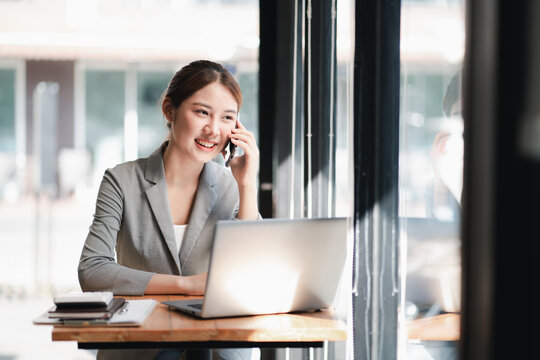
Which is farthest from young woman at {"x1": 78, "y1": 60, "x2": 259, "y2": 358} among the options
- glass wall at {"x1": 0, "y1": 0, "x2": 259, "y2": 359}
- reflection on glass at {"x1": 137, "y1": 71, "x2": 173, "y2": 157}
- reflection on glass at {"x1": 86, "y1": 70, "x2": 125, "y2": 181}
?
reflection on glass at {"x1": 86, "y1": 70, "x2": 125, "y2": 181}

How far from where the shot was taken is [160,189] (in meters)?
2.18

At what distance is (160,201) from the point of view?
7.10 ft

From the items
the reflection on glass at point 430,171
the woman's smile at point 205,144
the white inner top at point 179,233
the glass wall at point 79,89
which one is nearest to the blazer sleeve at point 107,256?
the white inner top at point 179,233

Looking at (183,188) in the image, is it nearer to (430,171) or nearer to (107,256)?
(107,256)

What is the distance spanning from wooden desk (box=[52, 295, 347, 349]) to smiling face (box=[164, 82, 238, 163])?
28.3 inches

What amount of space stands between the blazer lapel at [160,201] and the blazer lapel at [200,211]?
4cm

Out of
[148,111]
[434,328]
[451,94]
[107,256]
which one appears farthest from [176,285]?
[148,111]

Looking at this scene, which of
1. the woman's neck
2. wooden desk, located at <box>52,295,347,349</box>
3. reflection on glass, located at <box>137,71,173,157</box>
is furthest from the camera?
reflection on glass, located at <box>137,71,173,157</box>

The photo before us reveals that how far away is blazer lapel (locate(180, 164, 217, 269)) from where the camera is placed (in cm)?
217

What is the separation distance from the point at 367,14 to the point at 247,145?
28.5 inches

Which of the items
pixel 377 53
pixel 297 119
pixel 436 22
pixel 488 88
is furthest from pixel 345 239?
pixel 297 119

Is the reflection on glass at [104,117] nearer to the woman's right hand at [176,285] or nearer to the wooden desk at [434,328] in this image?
the woman's right hand at [176,285]

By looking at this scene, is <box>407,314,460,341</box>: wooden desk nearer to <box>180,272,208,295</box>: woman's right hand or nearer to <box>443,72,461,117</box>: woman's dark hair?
<box>443,72,461,117</box>: woman's dark hair

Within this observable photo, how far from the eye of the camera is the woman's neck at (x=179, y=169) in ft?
7.39
